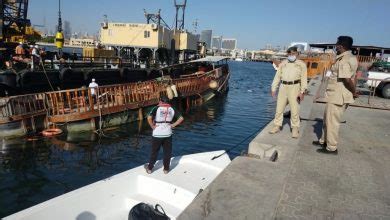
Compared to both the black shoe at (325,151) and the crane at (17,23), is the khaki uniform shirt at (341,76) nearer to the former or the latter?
the black shoe at (325,151)

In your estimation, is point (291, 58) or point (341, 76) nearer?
point (341, 76)

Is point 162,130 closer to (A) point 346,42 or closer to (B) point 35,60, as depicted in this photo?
(A) point 346,42

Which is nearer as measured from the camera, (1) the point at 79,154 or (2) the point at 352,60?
(2) the point at 352,60

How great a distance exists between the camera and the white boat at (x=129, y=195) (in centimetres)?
488

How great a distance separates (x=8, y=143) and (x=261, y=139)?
34.3ft

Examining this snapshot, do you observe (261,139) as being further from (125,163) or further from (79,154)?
(79,154)

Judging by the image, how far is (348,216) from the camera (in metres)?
3.88

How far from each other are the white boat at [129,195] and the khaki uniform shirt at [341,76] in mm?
2743

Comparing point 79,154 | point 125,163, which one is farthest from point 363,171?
point 79,154

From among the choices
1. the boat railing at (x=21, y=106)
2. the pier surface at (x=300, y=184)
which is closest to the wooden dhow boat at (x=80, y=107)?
the boat railing at (x=21, y=106)

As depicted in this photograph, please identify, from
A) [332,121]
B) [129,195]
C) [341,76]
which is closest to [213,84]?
[332,121]

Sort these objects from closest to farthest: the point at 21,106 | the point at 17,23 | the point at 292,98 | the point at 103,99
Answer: the point at 292,98
the point at 21,106
the point at 103,99
the point at 17,23

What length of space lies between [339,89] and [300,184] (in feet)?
7.52

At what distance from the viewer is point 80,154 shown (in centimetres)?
1235
